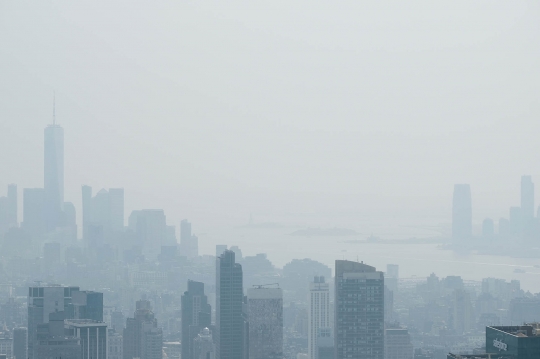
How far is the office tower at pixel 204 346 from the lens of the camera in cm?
2142

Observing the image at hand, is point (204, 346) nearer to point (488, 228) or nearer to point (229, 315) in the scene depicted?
point (229, 315)

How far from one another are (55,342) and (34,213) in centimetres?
1769

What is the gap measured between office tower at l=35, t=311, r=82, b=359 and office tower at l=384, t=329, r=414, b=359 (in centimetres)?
630

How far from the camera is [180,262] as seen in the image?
108 feet

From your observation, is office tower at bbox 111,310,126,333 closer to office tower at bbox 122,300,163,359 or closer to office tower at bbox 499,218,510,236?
office tower at bbox 122,300,163,359

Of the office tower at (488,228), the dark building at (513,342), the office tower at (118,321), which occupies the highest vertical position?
the office tower at (488,228)

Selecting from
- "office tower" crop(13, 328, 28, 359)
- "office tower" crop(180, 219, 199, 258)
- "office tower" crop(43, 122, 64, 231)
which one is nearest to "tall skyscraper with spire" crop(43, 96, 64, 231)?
"office tower" crop(43, 122, 64, 231)

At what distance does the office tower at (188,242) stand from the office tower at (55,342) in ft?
31.6

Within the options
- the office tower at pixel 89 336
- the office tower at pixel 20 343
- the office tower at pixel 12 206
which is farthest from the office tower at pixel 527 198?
the office tower at pixel 12 206

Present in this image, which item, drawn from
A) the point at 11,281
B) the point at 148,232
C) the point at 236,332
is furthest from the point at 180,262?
the point at 236,332

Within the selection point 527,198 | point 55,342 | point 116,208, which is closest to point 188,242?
point 116,208

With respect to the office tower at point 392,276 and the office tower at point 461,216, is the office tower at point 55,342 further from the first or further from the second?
the office tower at point 461,216

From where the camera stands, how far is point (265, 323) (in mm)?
21203

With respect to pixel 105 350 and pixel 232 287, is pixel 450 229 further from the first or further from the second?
pixel 105 350
